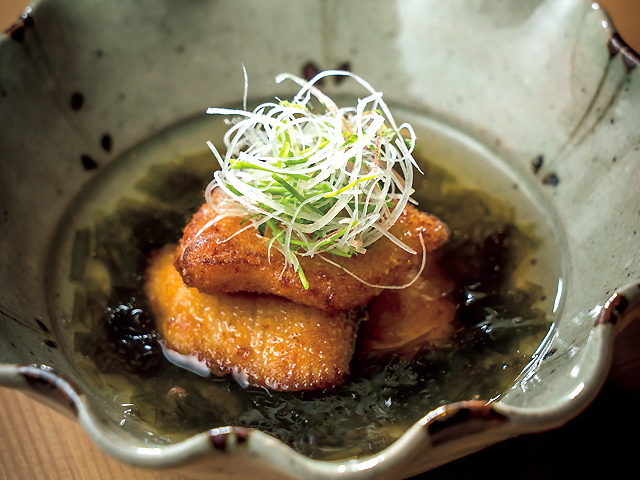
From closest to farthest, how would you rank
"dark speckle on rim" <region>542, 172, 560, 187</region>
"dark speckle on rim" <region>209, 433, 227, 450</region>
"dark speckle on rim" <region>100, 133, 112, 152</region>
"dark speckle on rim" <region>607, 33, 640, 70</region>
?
"dark speckle on rim" <region>209, 433, 227, 450</region> < "dark speckle on rim" <region>607, 33, 640, 70</region> < "dark speckle on rim" <region>542, 172, 560, 187</region> < "dark speckle on rim" <region>100, 133, 112, 152</region>

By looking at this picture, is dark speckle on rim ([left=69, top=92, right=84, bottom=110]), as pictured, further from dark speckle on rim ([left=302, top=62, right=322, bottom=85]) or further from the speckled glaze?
dark speckle on rim ([left=302, top=62, right=322, bottom=85])

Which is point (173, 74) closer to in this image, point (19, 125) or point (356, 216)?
point (19, 125)

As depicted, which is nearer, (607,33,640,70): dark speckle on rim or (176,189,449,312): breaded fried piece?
(176,189,449,312): breaded fried piece

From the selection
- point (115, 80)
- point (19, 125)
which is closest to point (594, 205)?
point (115, 80)

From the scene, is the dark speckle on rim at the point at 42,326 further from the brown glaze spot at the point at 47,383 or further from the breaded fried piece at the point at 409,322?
the breaded fried piece at the point at 409,322

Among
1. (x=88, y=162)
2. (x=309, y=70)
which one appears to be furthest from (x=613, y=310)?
(x=88, y=162)

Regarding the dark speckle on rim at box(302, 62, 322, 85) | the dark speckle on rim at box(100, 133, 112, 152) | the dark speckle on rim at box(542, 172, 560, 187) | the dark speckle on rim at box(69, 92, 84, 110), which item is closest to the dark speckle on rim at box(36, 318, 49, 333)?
the dark speckle on rim at box(100, 133, 112, 152)
